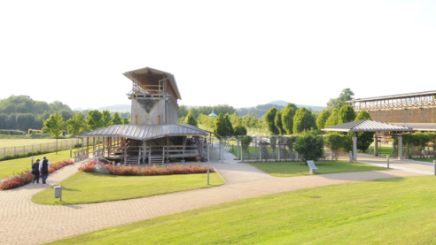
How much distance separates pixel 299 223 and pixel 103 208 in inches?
299

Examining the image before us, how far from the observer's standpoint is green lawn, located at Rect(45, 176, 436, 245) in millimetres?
6465

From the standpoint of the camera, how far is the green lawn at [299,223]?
6.46 meters

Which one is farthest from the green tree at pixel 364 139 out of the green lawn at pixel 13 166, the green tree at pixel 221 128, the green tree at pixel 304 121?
the green lawn at pixel 13 166

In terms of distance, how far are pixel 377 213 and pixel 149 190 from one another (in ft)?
32.7

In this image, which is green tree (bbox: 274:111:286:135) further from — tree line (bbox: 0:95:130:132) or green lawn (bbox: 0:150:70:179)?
tree line (bbox: 0:95:130:132)

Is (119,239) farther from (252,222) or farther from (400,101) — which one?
(400,101)

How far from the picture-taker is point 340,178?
15445mm

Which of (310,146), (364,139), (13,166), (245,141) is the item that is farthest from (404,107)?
(13,166)

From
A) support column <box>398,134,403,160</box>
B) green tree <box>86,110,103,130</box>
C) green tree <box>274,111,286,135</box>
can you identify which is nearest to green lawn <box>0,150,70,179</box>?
green tree <box>86,110,103,130</box>

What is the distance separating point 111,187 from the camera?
13531 mm

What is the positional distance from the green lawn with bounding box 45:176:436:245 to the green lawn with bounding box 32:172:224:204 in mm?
3778

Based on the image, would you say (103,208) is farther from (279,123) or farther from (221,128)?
(279,123)

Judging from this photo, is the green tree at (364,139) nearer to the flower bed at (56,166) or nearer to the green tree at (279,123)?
the green tree at (279,123)

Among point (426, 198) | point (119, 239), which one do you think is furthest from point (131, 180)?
point (426, 198)
